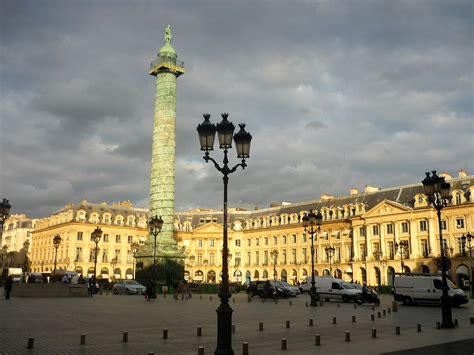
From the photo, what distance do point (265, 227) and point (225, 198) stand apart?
75048mm

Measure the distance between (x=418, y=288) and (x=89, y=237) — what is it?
63.4 metres

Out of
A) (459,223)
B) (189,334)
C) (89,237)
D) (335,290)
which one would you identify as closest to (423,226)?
(459,223)

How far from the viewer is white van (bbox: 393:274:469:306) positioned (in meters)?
29.7

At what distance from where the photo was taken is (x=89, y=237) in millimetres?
83062

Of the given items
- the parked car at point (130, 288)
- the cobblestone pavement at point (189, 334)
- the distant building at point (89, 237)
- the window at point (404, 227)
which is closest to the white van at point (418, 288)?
the cobblestone pavement at point (189, 334)

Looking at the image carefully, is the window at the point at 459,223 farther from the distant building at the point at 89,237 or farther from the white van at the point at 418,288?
the distant building at the point at 89,237

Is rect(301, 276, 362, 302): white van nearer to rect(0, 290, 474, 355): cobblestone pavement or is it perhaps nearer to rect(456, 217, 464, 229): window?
rect(0, 290, 474, 355): cobblestone pavement

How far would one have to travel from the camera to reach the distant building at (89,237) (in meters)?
81.4

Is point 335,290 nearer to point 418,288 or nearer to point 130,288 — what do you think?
point 418,288

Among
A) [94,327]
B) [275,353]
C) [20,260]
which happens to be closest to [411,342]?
[275,353]

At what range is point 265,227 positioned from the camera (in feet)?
282

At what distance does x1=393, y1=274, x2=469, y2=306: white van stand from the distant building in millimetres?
58391

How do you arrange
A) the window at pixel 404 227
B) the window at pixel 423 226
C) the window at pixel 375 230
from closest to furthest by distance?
the window at pixel 423 226 → the window at pixel 404 227 → the window at pixel 375 230

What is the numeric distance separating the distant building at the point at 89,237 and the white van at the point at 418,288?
58.4 metres
